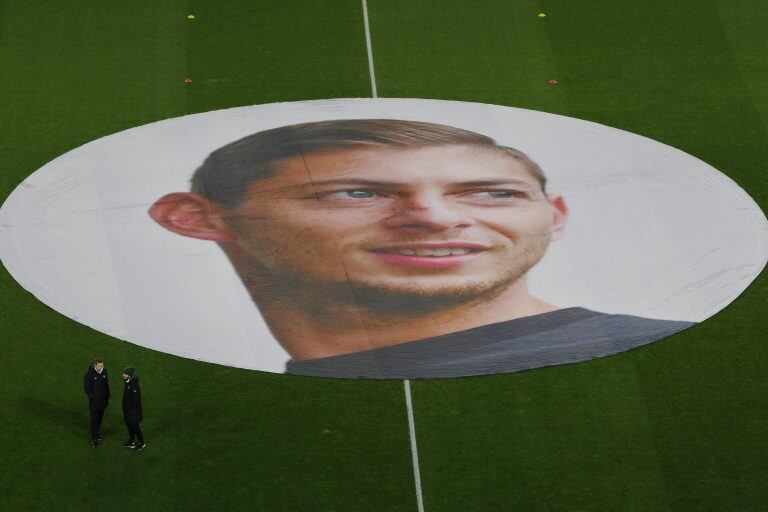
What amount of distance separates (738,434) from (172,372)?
246 inches

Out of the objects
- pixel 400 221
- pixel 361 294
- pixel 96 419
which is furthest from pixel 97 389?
pixel 400 221

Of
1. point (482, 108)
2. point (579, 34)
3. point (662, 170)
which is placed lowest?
point (662, 170)

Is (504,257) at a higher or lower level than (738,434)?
higher

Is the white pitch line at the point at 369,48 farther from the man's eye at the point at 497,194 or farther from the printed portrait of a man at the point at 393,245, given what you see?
the man's eye at the point at 497,194

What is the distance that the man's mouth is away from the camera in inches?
679

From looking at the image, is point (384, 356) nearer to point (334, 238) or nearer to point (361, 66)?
point (334, 238)

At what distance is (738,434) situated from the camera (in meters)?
15.2

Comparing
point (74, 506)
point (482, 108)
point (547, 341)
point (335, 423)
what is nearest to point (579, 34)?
point (482, 108)

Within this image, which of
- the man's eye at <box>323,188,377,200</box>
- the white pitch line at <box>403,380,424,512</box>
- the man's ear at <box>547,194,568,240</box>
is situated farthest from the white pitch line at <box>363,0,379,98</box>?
the white pitch line at <box>403,380,424,512</box>

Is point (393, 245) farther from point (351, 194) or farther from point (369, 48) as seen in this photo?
point (369, 48)

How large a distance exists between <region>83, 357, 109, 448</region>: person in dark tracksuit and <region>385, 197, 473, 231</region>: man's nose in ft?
15.6

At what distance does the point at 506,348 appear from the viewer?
16.1 metres

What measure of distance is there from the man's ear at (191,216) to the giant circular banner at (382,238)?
35mm

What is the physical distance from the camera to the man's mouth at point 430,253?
17.2m
